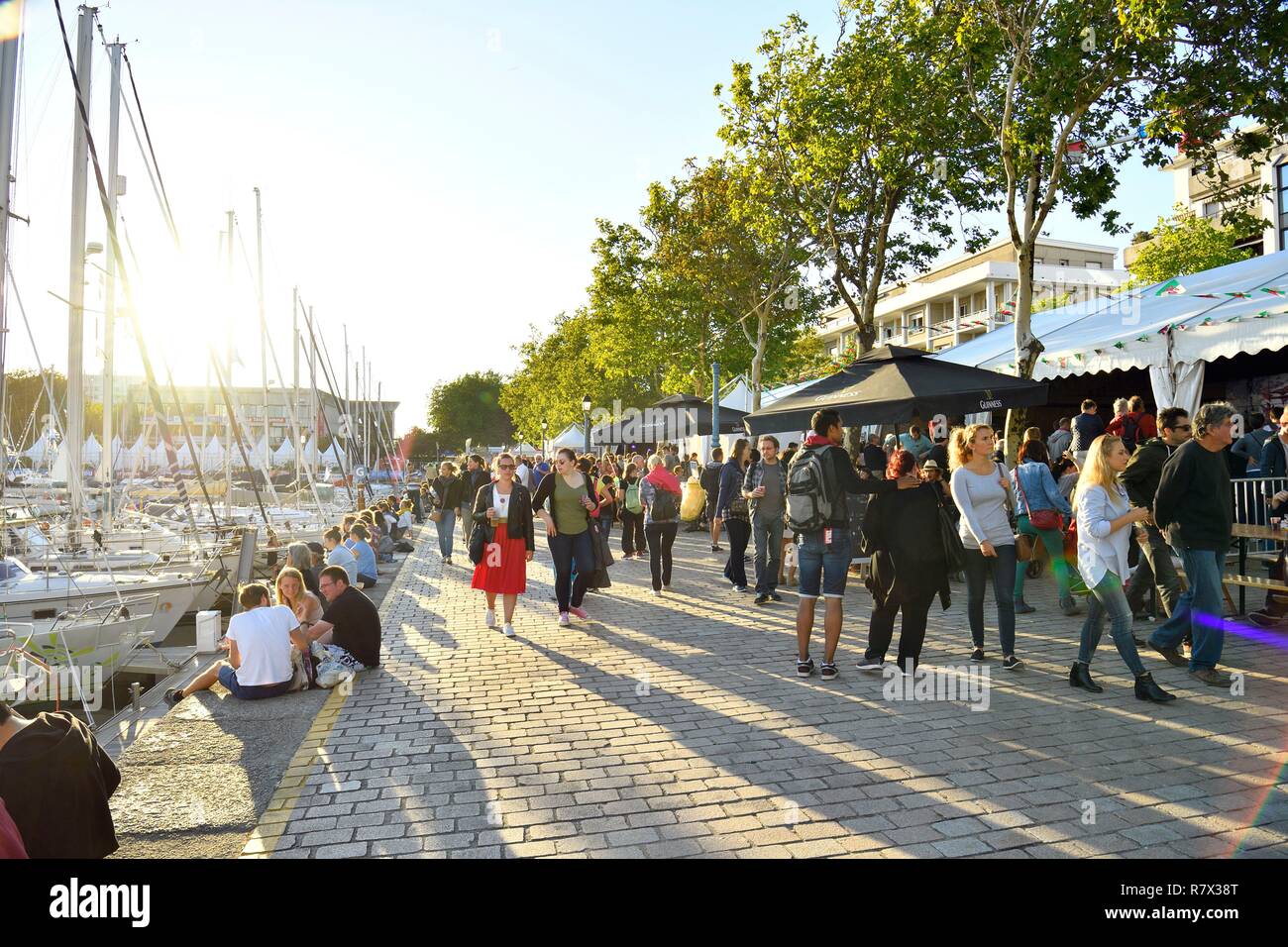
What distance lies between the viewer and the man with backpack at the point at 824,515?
673 centimetres

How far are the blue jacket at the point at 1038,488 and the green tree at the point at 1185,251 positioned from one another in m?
28.4

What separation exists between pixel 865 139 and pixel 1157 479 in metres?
11.7

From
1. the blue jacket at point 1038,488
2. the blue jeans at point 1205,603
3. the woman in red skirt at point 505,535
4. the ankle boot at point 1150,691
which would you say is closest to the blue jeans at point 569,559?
the woman in red skirt at point 505,535

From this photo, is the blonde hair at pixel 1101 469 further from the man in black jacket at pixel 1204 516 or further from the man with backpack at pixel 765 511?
the man with backpack at pixel 765 511

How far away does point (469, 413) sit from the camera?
93.0 metres

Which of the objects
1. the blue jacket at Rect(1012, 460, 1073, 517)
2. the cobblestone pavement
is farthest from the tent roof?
the cobblestone pavement

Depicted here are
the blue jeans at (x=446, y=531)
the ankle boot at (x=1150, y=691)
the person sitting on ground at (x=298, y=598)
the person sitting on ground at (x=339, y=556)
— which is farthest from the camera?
the blue jeans at (x=446, y=531)

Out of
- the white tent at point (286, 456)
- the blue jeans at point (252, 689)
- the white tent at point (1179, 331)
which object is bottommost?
the blue jeans at point (252, 689)

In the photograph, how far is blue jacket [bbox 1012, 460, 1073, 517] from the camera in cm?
821

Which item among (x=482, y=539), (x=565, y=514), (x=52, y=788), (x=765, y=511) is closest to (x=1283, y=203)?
(x=765, y=511)

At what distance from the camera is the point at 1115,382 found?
18641 mm

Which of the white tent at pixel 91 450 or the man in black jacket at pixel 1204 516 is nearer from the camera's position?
the man in black jacket at pixel 1204 516

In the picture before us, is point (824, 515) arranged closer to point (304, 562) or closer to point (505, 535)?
point (505, 535)

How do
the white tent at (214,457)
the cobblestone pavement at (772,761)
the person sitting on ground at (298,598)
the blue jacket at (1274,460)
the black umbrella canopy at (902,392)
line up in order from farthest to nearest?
the white tent at (214,457) < the black umbrella canopy at (902,392) < the blue jacket at (1274,460) < the person sitting on ground at (298,598) < the cobblestone pavement at (772,761)
